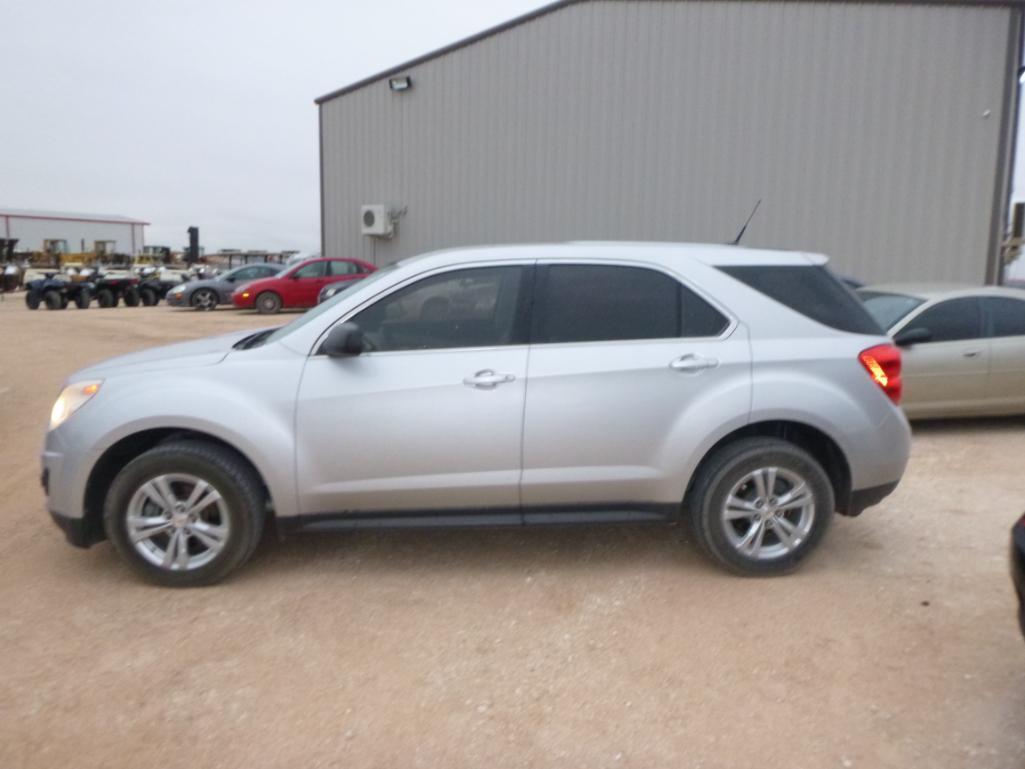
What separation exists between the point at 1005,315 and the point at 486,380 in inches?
238

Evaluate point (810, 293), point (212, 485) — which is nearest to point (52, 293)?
point (212, 485)

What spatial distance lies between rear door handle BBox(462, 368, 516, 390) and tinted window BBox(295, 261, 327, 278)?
1953 cm

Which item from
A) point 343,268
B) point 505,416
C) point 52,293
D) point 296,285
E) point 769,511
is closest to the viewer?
point 505,416

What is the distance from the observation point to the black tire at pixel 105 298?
2702 cm

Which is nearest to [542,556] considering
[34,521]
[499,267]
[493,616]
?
[493,616]

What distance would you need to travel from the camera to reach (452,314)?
459 cm

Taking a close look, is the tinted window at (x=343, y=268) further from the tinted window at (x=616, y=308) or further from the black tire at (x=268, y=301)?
the tinted window at (x=616, y=308)

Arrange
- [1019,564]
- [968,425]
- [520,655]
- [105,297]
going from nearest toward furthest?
[1019,564] < [520,655] < [968,425] < [105,297]

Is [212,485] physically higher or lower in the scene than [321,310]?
lower

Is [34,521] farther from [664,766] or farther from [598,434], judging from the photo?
[664,766]

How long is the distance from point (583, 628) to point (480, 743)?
101 cm

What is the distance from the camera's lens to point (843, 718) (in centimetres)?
329

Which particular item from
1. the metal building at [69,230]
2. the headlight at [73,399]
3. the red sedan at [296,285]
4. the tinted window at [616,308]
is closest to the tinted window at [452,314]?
the tinted window at [616,308]

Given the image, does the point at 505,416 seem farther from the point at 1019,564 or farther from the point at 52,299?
the point at 52,299
